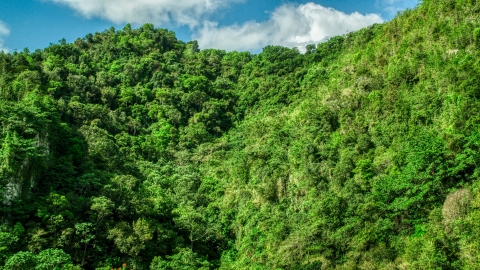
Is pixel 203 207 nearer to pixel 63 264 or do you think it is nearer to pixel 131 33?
pixel 63 264

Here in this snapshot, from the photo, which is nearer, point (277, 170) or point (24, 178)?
point (24, 178)

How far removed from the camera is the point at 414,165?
25.3 m

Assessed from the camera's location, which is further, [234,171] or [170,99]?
[170,99]

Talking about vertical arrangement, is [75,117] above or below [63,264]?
above

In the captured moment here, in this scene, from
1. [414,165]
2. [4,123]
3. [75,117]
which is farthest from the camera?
[75,117]

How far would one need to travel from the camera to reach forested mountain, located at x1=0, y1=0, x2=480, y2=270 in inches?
954

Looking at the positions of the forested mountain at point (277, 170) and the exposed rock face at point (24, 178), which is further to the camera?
the exposed rock face at point (24, 178)

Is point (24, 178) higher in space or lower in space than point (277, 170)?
lower

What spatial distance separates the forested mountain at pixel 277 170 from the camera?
79.5ft

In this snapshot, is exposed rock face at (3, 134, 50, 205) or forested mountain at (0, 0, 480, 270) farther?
→ exposed rock face at (3, 134, 50, 205)

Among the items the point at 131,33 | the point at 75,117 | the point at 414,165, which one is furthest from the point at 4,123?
the point at 131,33

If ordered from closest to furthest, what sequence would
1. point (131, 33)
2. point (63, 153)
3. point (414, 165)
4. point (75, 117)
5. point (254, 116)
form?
point (414, 165)
point (63, 153)
point (75, 117)
point (254, 116)
point (131, 33)

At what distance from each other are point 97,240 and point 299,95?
3155 centimetres

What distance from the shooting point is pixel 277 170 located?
121 feet
